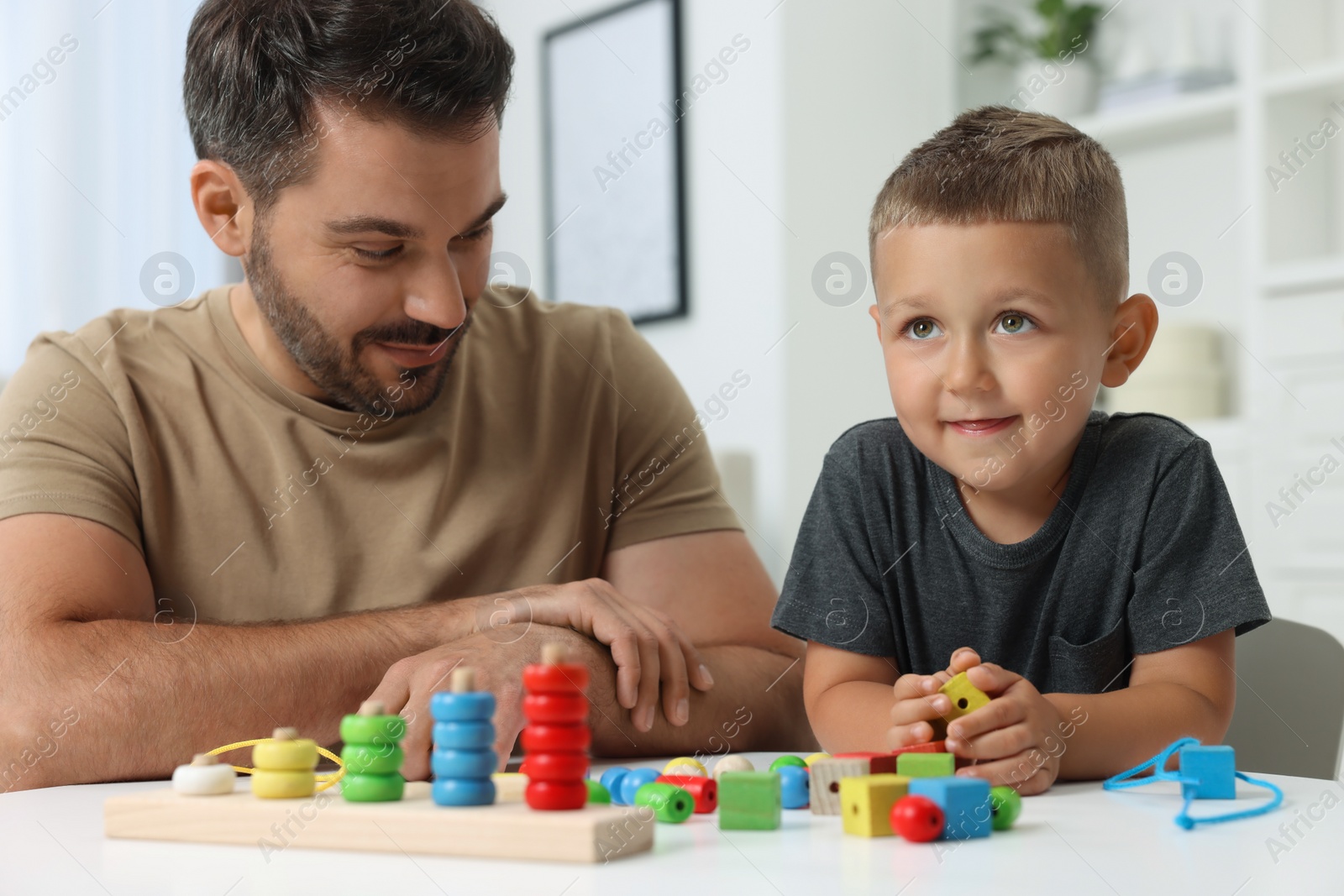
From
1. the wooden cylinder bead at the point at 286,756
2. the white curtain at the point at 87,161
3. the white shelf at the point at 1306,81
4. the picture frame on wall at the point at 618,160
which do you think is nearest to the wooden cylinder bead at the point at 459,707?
the wooden cylinder bead at the point at 286,756

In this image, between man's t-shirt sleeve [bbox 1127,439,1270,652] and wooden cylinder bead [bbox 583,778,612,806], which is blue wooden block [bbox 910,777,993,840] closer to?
wooden cylinder bead [bbox 583,778,612,806]

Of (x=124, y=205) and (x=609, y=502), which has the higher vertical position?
(x=124, y=205)

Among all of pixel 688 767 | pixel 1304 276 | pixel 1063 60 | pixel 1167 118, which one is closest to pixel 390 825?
pixel 688 767

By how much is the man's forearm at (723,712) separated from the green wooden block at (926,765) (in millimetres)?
396

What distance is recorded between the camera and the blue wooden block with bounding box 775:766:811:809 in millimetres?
827

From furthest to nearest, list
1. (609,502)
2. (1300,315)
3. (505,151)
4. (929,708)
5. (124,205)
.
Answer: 1. (505,151)
2. (124,205)
3. (1300,315)
4. (609,502)
5. (929,708)

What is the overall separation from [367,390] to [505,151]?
2552 millimetres

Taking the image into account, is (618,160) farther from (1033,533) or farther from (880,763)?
(880,763)

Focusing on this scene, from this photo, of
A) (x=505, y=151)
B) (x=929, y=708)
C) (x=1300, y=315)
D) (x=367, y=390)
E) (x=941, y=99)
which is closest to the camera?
(x=929, y=708)

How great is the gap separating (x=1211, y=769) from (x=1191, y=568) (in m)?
0.30

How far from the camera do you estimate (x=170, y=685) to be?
3.79ft

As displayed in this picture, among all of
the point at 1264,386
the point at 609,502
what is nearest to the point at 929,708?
the point at 609,502

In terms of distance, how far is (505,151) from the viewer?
12.8 feet

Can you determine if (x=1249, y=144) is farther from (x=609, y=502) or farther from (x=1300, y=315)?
(x=609, y=502)
